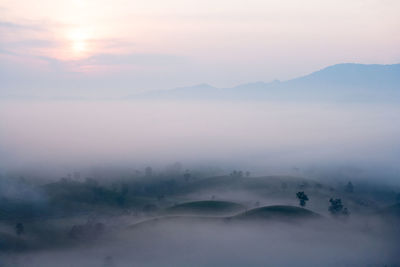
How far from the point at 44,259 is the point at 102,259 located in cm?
1003

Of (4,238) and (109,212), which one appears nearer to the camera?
(4,238)

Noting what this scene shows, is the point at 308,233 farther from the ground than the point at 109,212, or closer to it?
closer to it

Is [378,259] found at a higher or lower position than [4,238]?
lower

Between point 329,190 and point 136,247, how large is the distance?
238ft

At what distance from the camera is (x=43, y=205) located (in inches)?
4592

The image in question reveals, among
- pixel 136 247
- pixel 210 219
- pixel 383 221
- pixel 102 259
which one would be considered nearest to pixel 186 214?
pixel 210 219

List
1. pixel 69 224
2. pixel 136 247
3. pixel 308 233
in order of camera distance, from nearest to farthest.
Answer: pixel 136 247, pixel 308 233, pixel 69 224

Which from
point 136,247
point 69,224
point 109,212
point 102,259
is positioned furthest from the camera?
A: point 109,212

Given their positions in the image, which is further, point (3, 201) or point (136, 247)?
point (3, 201)

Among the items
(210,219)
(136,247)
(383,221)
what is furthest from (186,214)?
(383,221)

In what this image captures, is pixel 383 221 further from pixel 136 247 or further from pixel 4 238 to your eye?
pixel 4 238

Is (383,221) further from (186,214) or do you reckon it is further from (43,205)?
(43,205)

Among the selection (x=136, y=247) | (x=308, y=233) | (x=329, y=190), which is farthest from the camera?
(x=329, y=190)

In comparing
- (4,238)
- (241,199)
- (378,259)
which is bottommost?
(378,259)
